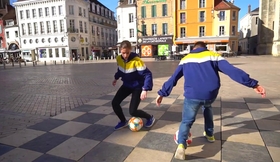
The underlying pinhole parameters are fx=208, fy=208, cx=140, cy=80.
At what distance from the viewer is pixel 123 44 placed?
3455 millimetres

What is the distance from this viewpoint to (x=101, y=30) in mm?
54375

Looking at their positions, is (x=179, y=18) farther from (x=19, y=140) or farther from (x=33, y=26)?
(x=19, y=140)

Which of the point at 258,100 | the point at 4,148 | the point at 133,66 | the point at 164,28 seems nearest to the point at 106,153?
the point at 133,66

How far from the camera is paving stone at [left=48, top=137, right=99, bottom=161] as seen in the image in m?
3.00

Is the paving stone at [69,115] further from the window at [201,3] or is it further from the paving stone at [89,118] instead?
the window at [201,3]

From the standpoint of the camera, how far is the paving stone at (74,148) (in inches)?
118

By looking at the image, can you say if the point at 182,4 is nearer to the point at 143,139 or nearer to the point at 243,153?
the point at 143,139

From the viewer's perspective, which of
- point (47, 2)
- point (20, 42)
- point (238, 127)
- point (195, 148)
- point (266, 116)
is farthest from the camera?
point (20, 42)

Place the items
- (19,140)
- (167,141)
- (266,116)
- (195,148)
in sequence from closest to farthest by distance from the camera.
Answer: (195,148)
(167,141)
(19,140)
(266,116)

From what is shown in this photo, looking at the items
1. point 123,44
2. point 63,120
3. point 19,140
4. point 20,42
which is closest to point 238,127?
point 123,44

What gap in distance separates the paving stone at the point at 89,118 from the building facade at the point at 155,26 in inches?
1264

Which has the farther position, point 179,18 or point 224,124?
point 179,18

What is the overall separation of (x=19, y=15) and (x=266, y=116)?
53796mm

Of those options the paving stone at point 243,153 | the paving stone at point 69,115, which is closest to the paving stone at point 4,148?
the paving stone at point 69,115
